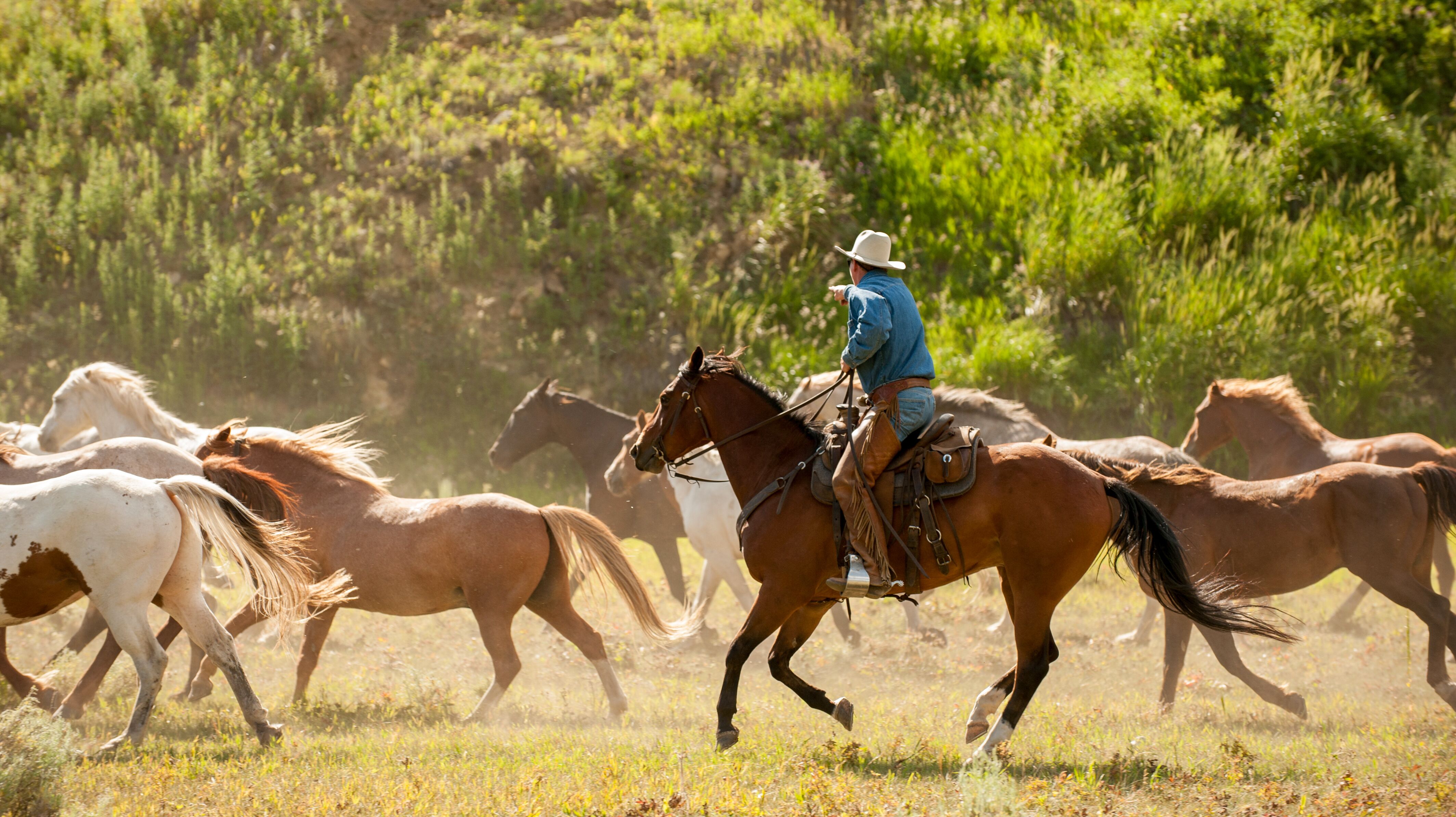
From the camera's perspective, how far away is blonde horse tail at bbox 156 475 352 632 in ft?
21.0

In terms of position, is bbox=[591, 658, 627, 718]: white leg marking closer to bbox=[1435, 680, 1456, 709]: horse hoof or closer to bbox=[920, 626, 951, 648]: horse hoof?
bbox=[920, 626, 951, 648]: horse hoof

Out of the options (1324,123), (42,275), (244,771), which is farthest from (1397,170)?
(42,275)

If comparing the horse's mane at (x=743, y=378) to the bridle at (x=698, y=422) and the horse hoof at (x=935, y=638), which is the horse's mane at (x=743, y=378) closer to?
the bridle at (x=698, y=422)

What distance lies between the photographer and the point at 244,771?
5.89 meters

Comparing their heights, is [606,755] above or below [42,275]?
above

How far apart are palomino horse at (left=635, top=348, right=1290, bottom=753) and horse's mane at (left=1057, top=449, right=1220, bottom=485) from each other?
1236 mm

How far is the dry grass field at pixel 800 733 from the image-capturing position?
17.3 ft

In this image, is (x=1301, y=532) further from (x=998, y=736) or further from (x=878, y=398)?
(x=878, y=398)

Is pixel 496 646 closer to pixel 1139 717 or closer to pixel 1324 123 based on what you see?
pixel 1139 717

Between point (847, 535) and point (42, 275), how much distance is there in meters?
17.4

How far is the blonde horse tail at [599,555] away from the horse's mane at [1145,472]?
3112 mm

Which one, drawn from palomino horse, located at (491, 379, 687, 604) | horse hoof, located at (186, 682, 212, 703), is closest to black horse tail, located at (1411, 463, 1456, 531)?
palomino horse, located at (491, 379, 687, 604)

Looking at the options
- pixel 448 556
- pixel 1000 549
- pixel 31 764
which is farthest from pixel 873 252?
pixel 31 764

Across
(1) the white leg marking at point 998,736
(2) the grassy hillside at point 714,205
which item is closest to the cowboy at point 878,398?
(1) the white leg marking at point 998,736
